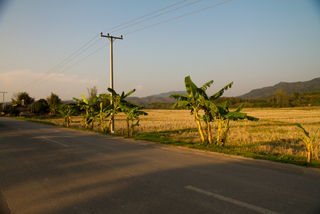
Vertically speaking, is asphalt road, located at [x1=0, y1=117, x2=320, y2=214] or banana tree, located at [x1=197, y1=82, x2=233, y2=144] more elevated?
banana tree, located at [x1=197, y1=82, x2=233, y2=144]

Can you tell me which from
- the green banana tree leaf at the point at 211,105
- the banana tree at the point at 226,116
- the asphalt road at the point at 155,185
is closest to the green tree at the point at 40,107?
the asphalt road at the point at 155,185

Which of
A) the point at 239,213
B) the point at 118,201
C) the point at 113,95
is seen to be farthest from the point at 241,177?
the point at 113,95

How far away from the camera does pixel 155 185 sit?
190 inches

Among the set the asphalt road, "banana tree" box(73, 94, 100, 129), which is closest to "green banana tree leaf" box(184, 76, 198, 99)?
the asphalt road

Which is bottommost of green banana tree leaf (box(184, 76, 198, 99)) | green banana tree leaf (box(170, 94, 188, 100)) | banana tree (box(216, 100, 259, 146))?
banana tree (box(216, 100, 259, 146))

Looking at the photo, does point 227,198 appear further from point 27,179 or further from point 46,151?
point 46,151

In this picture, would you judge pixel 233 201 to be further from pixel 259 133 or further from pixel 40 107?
pixel 40 107

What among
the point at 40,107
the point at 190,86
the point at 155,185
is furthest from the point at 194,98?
the point at 40,107

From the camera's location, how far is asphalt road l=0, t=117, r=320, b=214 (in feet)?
12.6

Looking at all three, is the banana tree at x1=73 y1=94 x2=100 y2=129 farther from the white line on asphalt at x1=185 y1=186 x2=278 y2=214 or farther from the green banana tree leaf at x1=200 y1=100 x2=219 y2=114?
the white line on asphalt at x1=185 y1=186 x2=278 y2=214

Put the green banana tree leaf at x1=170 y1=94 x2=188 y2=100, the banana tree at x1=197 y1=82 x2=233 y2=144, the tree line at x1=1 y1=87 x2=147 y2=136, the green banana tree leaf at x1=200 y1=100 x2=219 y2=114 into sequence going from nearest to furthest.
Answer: the green banana tree leaf at x1=200 y1=100 x2=219 y2=114 < the banana tree at x1=197 y1=82 x2=233 y2=144 < the green banana tree leaf at x1=170 y1=94 x2=188 y2=100 < the tree line at x1=1 y1=87 x2=147 y2=136

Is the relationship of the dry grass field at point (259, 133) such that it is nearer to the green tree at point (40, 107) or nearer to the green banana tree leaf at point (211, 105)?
the green banana tree leaf at point (211, 105)

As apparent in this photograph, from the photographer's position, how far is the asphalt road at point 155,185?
151 inches

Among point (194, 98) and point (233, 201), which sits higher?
point (194, 98)
